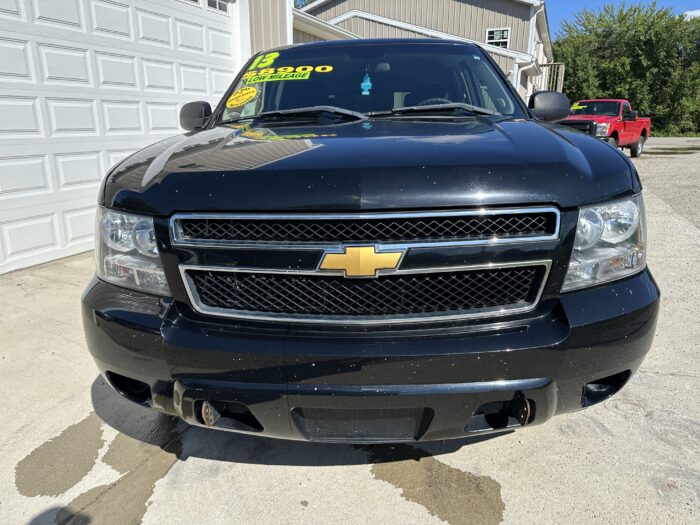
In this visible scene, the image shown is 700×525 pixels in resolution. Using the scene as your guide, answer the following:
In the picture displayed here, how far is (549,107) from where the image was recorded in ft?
9.52

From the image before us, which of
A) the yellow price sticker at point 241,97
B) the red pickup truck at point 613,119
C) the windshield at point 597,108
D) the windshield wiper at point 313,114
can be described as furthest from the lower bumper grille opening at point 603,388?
the windshield at point 597,108

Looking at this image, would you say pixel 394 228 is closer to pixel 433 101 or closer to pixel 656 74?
pixel 433 101

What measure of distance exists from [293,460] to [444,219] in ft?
4.18

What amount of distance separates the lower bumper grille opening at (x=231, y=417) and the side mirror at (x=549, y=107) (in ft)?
7.24

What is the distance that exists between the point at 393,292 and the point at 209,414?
0.74 metres

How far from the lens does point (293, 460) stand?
220 centimetres

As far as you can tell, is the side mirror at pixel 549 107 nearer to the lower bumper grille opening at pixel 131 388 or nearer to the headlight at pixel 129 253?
the headlight at pixel 129 253

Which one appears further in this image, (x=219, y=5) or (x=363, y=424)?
(x=219, y=5)

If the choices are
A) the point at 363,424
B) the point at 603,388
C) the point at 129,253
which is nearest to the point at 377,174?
the point at 363,424

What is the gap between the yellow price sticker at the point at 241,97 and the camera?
3.01 metres

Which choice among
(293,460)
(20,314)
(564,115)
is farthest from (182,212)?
(20,314)

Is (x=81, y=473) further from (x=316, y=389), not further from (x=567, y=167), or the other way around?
(x=567, y=167)

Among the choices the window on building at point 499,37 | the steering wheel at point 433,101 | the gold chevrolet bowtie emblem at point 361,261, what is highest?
the window on building at point 499,37

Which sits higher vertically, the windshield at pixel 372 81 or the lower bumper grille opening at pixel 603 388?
the windshield at pixel 372 81
